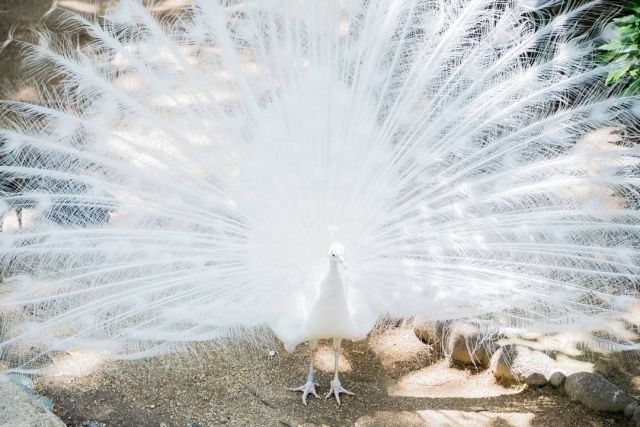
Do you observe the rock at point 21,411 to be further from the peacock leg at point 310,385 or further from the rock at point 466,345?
the rock at point 466,345

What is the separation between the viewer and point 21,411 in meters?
3.94

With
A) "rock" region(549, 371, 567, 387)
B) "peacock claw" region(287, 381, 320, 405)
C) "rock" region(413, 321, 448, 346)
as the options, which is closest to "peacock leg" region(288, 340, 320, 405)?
"peacock claw" region(287, 381, 320, 405)

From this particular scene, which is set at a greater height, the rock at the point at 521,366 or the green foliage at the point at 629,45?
the green foliage at the point at 629,45

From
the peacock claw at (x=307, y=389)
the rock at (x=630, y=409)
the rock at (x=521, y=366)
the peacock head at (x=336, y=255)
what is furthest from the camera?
the peacock claw at (x=307, y=389)

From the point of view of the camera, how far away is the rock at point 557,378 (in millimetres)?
4473

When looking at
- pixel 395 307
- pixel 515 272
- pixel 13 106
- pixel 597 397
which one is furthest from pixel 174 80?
pixel 597 397

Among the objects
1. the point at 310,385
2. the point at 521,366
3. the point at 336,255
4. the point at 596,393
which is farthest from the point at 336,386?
the point at 596,393

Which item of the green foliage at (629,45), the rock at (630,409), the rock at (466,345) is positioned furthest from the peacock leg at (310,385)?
the green foliage at (629,45)

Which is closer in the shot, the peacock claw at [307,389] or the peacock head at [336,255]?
the peacock head at [336,255]

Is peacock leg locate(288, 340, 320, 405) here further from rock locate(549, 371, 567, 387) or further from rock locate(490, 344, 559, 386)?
rock locate(549, 371, 567, 387)

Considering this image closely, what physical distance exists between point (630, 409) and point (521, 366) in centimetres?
64

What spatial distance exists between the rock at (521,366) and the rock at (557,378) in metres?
0.01

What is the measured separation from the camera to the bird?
4.20 m

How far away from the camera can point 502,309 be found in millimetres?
4223
